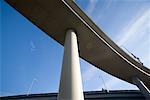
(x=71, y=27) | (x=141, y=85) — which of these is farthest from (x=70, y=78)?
(x=141, y=85)

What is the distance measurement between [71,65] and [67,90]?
4.61ft

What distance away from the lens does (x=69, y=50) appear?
8164mm

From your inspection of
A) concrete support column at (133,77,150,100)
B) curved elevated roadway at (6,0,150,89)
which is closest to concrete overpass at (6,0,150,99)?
curved elevated roadway at (6,0,150,89)

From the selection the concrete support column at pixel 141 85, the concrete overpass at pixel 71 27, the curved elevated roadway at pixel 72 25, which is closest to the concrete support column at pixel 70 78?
the concrete overpass at pixel 71 27

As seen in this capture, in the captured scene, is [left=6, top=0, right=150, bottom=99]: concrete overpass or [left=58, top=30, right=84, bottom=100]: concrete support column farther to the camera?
[left=6, top=0, right=150, bottom=99]: concrete overpass

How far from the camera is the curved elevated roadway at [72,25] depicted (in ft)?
31.2

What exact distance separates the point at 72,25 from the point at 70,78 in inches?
180

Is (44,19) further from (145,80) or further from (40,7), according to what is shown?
(145,80)

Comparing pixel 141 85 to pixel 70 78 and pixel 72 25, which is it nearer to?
pixel 72 25

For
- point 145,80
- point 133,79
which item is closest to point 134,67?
point 133,79

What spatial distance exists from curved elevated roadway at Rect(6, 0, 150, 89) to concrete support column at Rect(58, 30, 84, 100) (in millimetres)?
2143

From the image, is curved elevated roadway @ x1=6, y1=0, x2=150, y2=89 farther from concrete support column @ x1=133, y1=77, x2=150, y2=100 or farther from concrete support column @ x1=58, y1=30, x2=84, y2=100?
concrete support column @ x1=133, y1=77, x2=150, y2=100

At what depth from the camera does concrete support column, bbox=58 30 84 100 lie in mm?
6098

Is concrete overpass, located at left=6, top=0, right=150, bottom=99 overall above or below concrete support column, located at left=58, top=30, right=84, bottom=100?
above
